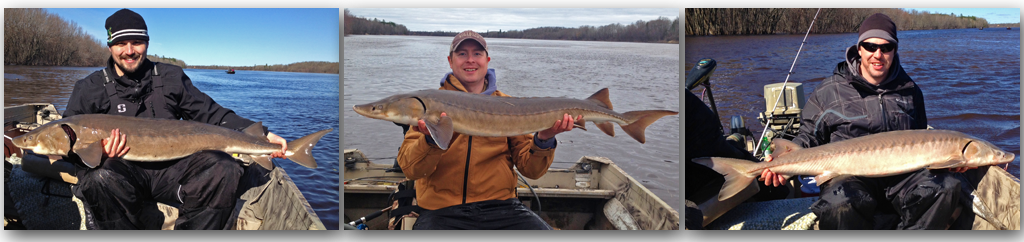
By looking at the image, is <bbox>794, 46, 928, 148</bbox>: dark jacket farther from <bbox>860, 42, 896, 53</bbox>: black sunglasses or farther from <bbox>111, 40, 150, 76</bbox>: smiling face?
<bbox>111, 40, 150, 76</bbox>: smiling face

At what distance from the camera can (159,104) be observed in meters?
3.05

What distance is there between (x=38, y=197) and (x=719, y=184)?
10.9 feet

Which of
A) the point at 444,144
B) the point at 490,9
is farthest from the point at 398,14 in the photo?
the point at 444,144

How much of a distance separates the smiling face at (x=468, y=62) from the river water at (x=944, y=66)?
106cm

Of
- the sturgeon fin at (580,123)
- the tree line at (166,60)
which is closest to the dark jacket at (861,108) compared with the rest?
the sturgeon fin at (580,123)

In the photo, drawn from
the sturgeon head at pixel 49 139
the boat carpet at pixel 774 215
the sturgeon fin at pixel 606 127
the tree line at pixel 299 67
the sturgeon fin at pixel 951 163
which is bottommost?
the boat carpet at pixel 774 215

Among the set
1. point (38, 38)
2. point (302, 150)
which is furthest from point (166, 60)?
point (302, 150)

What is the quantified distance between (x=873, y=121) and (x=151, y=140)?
315cm

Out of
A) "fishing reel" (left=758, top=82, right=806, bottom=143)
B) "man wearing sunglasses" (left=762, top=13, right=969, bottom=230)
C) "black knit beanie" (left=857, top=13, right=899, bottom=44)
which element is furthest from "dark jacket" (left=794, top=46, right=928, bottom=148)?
"fishing reel" (left=758, top=82, right=806, bottom=143)

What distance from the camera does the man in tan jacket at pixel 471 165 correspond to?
9.44ft

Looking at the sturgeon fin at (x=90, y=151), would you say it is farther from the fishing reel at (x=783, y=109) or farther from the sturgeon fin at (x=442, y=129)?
the fishing reel at (x=783, y=109)

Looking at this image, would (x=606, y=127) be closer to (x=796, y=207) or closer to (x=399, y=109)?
(x=399, y=109)

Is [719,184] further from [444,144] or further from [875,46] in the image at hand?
[444,144]

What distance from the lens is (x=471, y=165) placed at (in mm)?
2961
